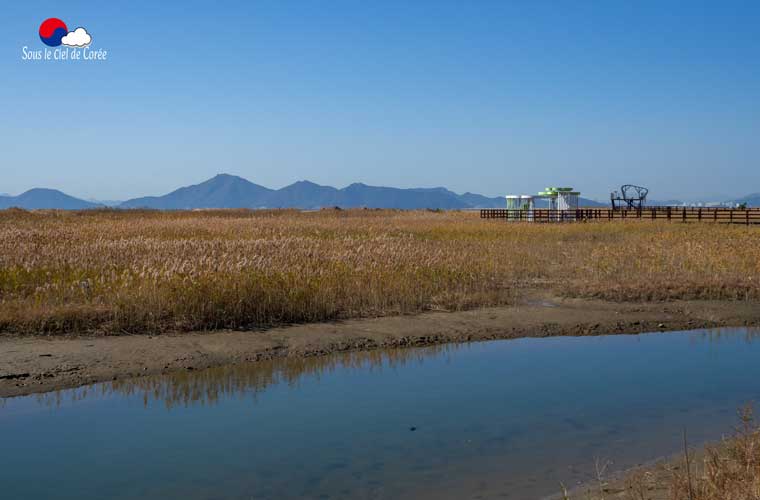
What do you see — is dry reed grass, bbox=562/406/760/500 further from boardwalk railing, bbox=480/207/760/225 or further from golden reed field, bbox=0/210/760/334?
boardwalk railing, bbox=480/207/760/225

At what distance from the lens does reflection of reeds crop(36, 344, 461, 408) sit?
9.80 m

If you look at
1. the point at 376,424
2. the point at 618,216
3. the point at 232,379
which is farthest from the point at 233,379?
the point at 618,216

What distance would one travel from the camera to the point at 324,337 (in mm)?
12922

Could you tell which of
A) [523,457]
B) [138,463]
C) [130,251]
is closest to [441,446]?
[523,457]


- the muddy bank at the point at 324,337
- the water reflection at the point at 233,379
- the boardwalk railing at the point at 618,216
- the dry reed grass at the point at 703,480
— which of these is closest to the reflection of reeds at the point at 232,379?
the water reflection at the point at 233,379

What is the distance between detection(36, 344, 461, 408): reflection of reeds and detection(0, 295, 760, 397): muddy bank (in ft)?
0.81

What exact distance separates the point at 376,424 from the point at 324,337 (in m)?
4.35

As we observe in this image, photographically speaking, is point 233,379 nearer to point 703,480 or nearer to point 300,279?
point 300,279

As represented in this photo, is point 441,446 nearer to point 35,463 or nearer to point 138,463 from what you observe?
point 138,463

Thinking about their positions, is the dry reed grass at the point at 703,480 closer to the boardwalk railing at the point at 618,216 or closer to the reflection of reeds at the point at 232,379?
the reflection of reeds at the point at 232,379

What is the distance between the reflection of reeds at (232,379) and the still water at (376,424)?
0.03 metres

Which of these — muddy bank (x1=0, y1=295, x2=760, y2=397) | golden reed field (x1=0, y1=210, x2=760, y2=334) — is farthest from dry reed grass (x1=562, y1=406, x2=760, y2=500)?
golden reed field (x1=0, y1=210, x2=760, y2=334)

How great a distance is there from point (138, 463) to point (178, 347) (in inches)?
177

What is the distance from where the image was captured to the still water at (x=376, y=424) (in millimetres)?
6859
